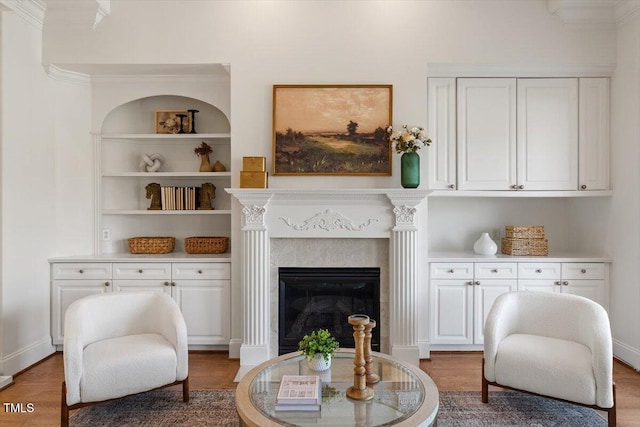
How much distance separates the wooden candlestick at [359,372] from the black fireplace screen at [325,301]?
1.52 m

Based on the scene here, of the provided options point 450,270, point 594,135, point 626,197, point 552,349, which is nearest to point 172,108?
point 450,270

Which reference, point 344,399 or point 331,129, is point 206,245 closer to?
point 331,129

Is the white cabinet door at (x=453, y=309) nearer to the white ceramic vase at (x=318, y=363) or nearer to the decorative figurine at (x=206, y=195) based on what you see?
the white ceramic vase at (x=318, y=363)

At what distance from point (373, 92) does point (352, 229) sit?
47.5 inches

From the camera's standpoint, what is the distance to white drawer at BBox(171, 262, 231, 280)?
12.5ft

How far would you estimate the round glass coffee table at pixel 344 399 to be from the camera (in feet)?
6.14

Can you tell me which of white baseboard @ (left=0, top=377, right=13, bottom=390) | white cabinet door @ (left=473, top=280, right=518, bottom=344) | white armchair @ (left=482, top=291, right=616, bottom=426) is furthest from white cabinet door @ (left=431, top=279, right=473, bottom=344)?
white baseboard @ (left=0, top=377, right=13, bottom=390)

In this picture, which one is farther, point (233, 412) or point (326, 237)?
point (326, 237)

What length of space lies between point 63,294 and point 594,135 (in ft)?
16.5

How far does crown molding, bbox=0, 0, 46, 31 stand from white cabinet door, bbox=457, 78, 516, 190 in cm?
369

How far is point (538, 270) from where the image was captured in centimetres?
383

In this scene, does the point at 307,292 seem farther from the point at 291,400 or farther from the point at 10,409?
the point at 10,409

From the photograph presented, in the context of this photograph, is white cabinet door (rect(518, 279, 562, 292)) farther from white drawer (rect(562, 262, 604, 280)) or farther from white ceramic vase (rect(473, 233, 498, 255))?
white ceramic vase (rect(473, 233, 498, 255))

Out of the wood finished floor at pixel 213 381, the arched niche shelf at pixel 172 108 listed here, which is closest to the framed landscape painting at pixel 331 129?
the arched niche shelf at pixel 172 108
